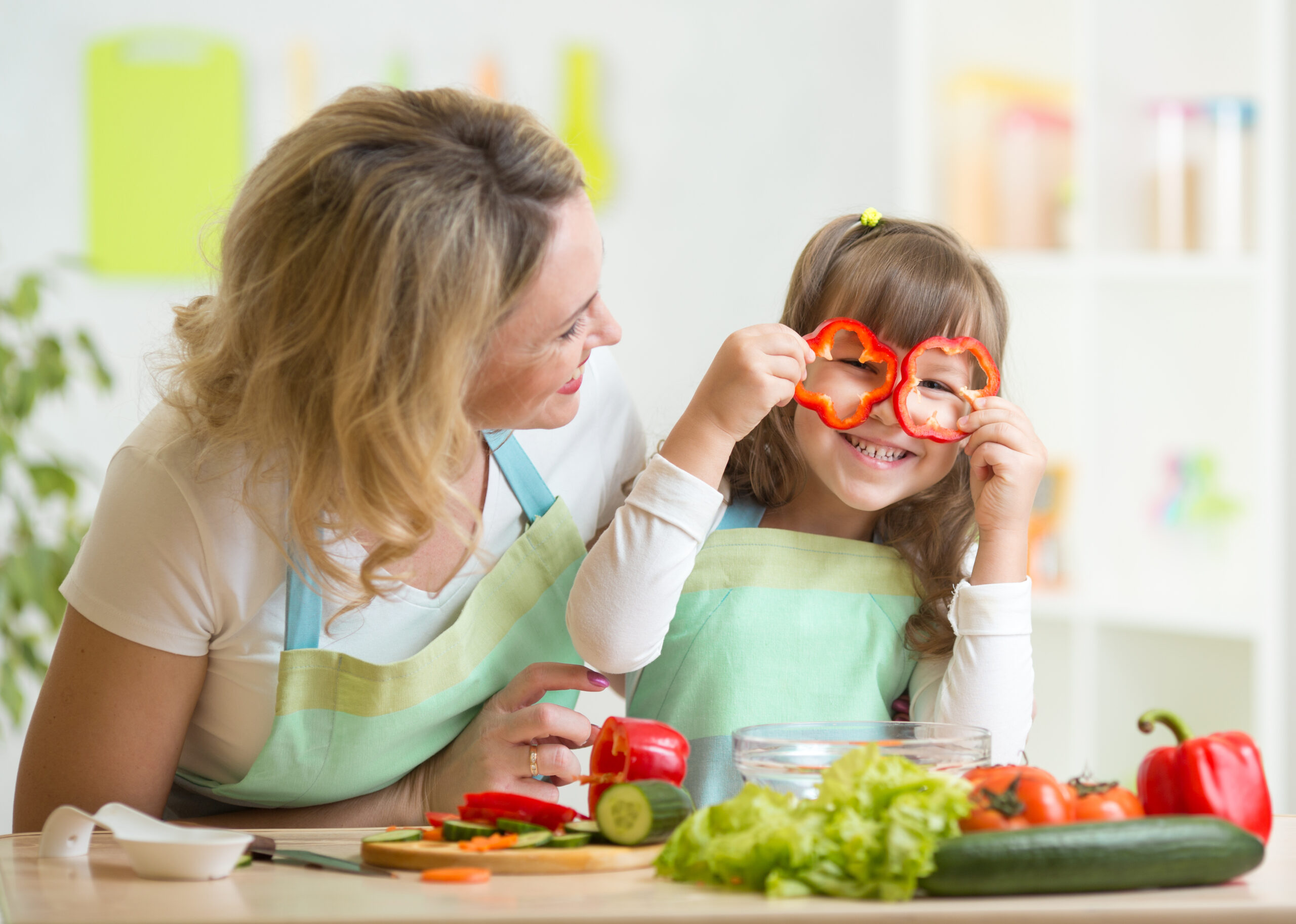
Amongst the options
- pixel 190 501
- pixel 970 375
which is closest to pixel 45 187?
pixel 190 501

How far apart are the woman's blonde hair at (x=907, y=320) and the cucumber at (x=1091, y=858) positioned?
0.59 m

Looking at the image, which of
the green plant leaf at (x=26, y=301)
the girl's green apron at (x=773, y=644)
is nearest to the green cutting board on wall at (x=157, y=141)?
the green plant leaf at (x=26, y=301)

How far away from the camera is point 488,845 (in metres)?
1.05

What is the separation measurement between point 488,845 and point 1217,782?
24.5 inches

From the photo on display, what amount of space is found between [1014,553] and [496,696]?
0.62m

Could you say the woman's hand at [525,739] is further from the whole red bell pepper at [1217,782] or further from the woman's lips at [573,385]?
the whole red bell pepper at [1217,782]

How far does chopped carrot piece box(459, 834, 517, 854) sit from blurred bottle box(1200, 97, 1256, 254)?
2.62m

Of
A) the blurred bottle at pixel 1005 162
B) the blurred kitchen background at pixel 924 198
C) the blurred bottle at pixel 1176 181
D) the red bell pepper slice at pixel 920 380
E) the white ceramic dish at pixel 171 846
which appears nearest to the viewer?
the white ceramic dish at pixel 171 846

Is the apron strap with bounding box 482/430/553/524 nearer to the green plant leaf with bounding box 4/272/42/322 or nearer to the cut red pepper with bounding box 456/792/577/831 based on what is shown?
the cut red pepper with bounding box 456/792/577/831

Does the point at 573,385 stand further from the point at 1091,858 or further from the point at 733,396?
the point at 1091,858

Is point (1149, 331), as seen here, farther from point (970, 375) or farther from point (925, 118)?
point (970, 375)

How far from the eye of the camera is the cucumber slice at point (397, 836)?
3.57ft

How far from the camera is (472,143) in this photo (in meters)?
1.25

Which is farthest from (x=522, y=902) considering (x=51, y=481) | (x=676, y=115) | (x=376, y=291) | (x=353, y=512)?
(x=676, y=115)
